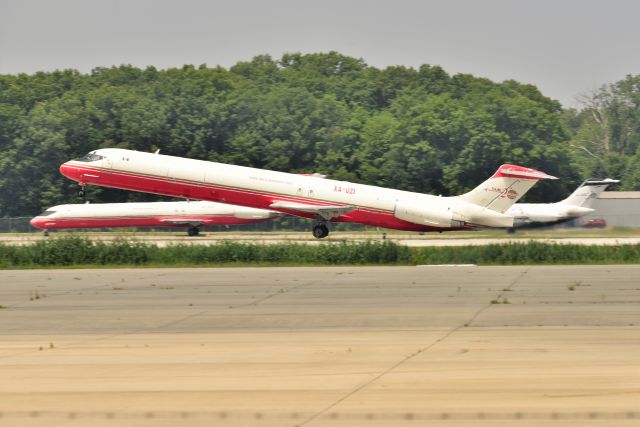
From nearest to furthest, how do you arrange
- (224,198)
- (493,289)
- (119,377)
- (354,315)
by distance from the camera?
(119,377), (354,315), (493,289), (224,198)

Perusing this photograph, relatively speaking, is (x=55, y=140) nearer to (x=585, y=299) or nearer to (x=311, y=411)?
(x=585, y=299)

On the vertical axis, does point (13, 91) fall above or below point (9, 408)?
above

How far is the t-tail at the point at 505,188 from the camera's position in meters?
62.0

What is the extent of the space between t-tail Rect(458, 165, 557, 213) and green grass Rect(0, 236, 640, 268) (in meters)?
14.1

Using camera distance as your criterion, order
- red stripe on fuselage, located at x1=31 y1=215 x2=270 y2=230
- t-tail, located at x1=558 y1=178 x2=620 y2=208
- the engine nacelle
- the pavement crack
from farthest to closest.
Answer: red stripe on fuselage, located at x1=31 y1=215 x2=270 y2=230
t-tail, located at x1=558 y1=178 x2=620 y2=208
the engine nacelle
the pavement crack

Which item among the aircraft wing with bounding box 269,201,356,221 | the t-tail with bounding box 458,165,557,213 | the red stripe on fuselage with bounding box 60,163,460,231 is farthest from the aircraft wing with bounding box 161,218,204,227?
the t-tail with bounding box 458,165,557,213

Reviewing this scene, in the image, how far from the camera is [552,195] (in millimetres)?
94375

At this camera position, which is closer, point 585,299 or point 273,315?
point 273,315

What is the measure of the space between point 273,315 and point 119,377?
9.02 meters

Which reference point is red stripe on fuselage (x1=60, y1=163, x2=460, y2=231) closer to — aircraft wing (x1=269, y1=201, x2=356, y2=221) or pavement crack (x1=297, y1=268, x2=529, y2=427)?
aircraft wing (x1=269, y1=201, x2=356, y2=221)

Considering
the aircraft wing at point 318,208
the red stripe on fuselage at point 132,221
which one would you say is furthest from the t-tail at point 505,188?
the red stripe on fuselage at point 132,221

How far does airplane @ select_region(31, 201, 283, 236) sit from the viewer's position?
7700 centimetres

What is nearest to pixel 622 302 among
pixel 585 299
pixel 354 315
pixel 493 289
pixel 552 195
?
pixel 585 299

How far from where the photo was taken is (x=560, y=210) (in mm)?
72375
